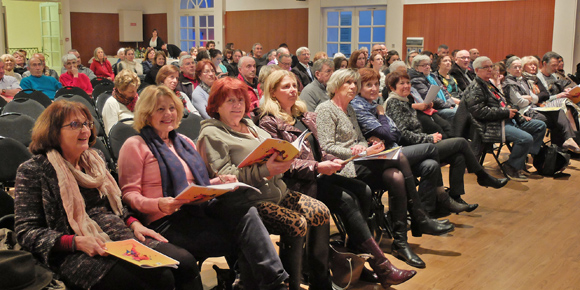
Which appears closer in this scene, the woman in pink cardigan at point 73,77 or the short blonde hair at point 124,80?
the short blonde hair at point 124,80

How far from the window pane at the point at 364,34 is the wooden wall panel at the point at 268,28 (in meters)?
1.62

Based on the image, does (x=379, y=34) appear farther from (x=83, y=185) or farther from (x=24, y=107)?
(x=83, y=185)

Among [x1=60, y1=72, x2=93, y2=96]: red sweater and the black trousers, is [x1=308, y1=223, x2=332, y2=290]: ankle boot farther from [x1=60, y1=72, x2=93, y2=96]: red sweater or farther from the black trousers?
[x1=60, y1=72, x2=93, y2=96]: red sweater

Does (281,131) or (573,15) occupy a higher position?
(573,15)

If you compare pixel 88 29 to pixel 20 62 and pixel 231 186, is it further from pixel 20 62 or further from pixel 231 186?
pixel 231 186

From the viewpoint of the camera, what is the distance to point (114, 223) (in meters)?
2.40

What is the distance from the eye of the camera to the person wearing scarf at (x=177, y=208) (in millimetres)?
2504

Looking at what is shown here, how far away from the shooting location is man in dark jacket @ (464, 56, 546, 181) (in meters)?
5.62

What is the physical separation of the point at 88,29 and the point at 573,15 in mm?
13610

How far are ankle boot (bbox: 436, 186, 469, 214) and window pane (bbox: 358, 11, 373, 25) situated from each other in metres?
10.4

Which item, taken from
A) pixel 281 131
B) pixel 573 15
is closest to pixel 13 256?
pixel 281 131

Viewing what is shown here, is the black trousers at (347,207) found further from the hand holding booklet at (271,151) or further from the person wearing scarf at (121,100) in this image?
the person wearing scarf at (121,100)

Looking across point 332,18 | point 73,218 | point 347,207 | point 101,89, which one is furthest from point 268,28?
point 73,218

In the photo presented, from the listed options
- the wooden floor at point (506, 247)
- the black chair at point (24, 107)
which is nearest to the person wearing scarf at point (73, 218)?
the wooden floor at point (506, 247)
